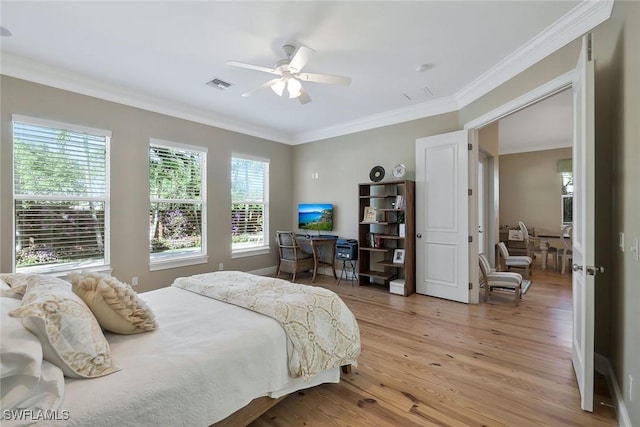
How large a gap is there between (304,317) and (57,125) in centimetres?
365

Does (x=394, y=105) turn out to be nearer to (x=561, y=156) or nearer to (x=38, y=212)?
(x=38, y=212)

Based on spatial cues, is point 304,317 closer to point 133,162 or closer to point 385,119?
point 133,162

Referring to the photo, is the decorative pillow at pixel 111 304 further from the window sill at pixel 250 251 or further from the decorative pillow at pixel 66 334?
the window sill at pixel 250 251

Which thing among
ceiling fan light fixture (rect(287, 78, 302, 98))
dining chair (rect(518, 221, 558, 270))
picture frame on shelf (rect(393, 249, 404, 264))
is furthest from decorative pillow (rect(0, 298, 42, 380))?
dining chair (rect(518, 221, 558, 270))

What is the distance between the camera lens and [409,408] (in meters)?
1.82

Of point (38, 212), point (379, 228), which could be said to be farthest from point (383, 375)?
point (38, 212)

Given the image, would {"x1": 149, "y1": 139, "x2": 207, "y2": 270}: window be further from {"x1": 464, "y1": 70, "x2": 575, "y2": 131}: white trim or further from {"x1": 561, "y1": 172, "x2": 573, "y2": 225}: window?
{"x1": 561, "y1": 172, "x2": 573, "y2": 225}: window

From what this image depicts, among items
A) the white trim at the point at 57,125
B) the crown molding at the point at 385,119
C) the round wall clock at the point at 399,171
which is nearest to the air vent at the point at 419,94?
the crown molding at the point at 385,119

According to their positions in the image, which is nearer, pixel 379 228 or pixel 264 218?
pixel 379 228

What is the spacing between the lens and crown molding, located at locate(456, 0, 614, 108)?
2174 mm

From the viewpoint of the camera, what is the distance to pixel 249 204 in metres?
5.41

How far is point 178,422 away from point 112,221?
3.34 m

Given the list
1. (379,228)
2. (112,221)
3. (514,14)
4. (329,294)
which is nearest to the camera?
(329,294)

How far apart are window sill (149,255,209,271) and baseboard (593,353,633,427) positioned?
15.4ft
